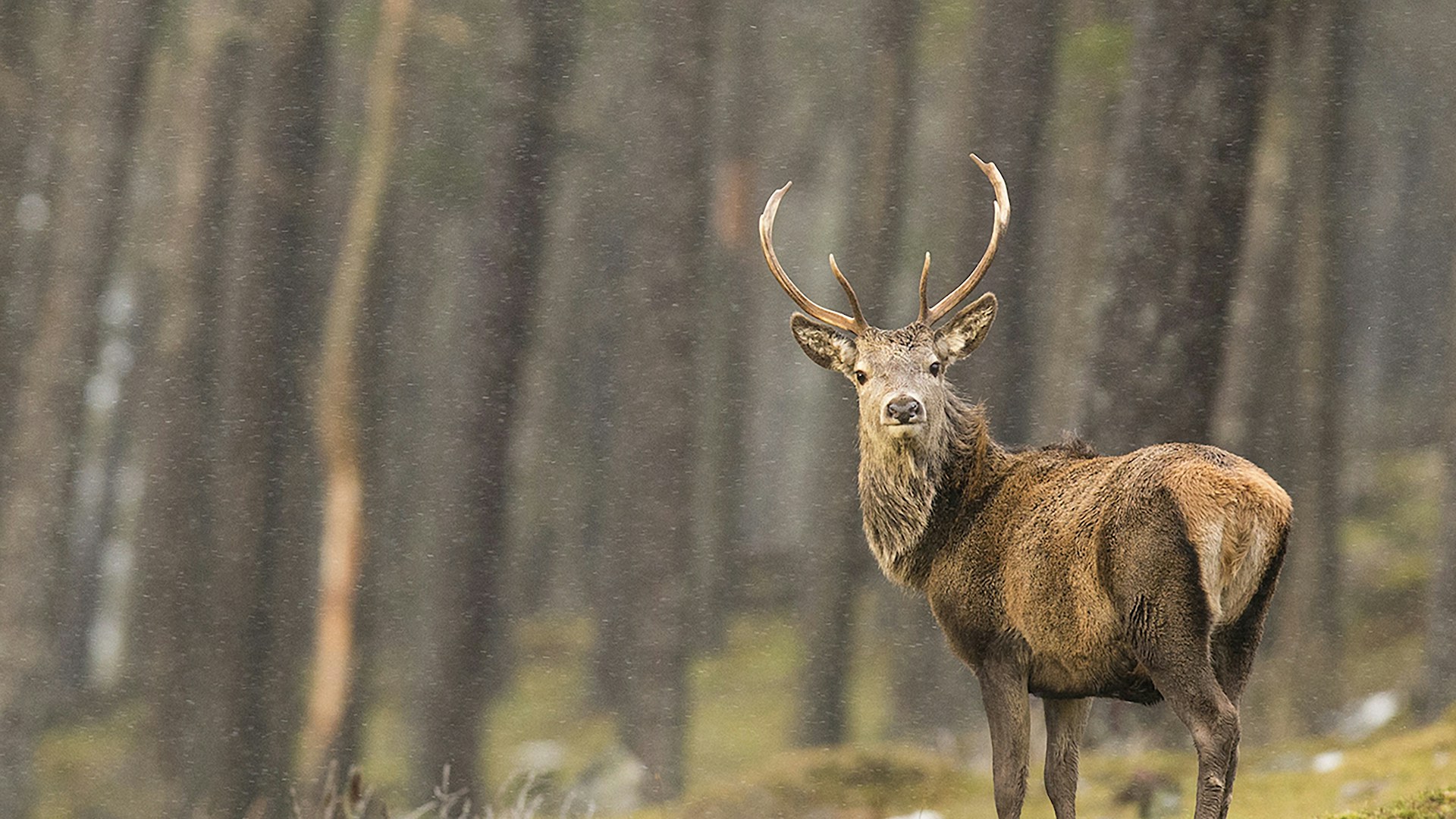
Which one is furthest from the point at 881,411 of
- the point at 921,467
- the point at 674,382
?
the point at 674,382

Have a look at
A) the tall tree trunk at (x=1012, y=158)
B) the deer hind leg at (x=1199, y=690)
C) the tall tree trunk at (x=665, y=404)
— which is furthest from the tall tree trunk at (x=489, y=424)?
the deer hind leg at (x=1199, y=690)

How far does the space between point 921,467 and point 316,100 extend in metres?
7.62

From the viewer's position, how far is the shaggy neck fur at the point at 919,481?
7195 millimetres

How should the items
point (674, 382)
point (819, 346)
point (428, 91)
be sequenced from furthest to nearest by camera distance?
point (428, 91) < point (674, 382) < point (819, 346)

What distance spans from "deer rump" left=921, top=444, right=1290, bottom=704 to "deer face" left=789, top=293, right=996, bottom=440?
48cm

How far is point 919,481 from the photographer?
283 inches

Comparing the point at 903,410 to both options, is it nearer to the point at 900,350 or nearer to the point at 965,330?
the point at 900,350

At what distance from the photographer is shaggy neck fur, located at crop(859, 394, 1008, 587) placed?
23.6 feet

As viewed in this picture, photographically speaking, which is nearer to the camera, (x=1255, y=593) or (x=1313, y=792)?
(x=1255, y=593)

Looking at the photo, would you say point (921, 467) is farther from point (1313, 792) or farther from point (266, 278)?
point (266, 278)

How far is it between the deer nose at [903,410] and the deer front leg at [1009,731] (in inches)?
42.3

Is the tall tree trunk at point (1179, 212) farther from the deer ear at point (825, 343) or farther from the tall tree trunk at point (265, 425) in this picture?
the tall tree trunk at point (265, 425)

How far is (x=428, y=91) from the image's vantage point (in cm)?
1501

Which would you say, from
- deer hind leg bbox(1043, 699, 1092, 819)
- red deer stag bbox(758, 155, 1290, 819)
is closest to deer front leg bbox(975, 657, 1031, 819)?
red deer stag bbox(758, 155, 1290, 819)
